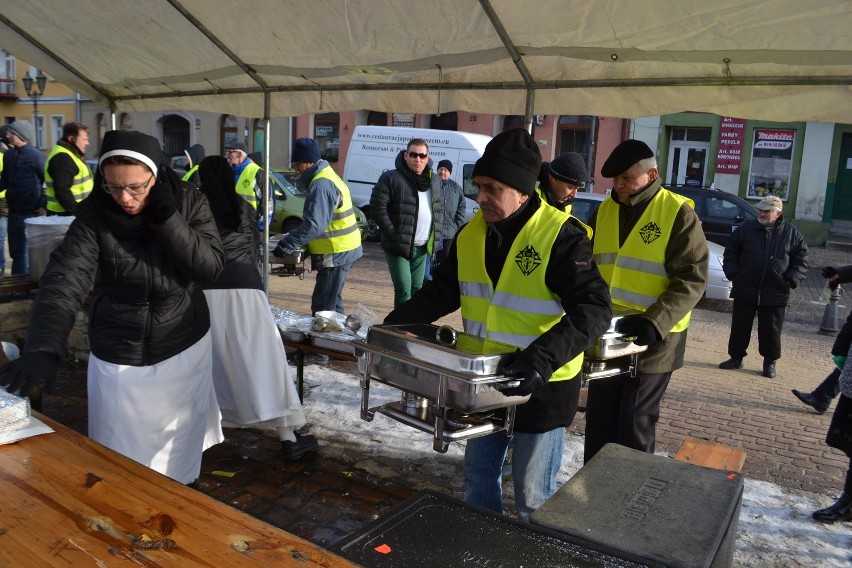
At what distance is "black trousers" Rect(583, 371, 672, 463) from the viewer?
3475 mm

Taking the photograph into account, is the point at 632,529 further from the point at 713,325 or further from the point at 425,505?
the point at 713,325

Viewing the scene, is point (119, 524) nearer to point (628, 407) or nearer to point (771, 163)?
point (628, 407)

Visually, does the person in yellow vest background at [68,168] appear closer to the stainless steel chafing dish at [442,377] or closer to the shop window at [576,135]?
the stainless steel chafing dish at [442,377]

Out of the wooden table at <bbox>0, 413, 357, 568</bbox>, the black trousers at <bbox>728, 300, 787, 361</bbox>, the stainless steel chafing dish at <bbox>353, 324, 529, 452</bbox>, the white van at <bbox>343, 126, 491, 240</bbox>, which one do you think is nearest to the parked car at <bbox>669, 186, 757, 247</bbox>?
the white van at <bbox>343, 126, 491, 240</bbox>

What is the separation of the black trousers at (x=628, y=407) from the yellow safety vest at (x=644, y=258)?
12.5 inches

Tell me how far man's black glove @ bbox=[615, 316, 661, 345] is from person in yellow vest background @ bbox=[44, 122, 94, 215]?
5978 millimetres

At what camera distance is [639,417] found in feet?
11.5

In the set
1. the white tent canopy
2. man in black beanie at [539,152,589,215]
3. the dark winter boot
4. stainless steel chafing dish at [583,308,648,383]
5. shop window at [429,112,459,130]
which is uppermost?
shop window at [429,112,459,130]

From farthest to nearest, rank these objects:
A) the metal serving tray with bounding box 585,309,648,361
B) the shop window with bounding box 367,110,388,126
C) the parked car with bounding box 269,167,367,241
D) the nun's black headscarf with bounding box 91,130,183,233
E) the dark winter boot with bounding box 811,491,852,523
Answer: the shop window with bounding box 367,110,388,126 < the parked car with bounding box 269,167,367,241 < the dark winter boot with bounding box 811,491,852,523 < the metal serving tray with bounding box 585,309,648,361 < the nun's black headscarf with bounding box 91,130,183,233

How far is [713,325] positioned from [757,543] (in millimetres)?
6330

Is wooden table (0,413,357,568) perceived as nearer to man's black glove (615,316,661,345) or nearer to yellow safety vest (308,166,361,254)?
man's black glove (615,316,661,345)

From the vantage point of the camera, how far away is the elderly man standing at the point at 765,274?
712 centimetres

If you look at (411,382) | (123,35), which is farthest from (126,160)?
(123,35)

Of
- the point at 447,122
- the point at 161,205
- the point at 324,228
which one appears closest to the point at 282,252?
the point at 324,228
